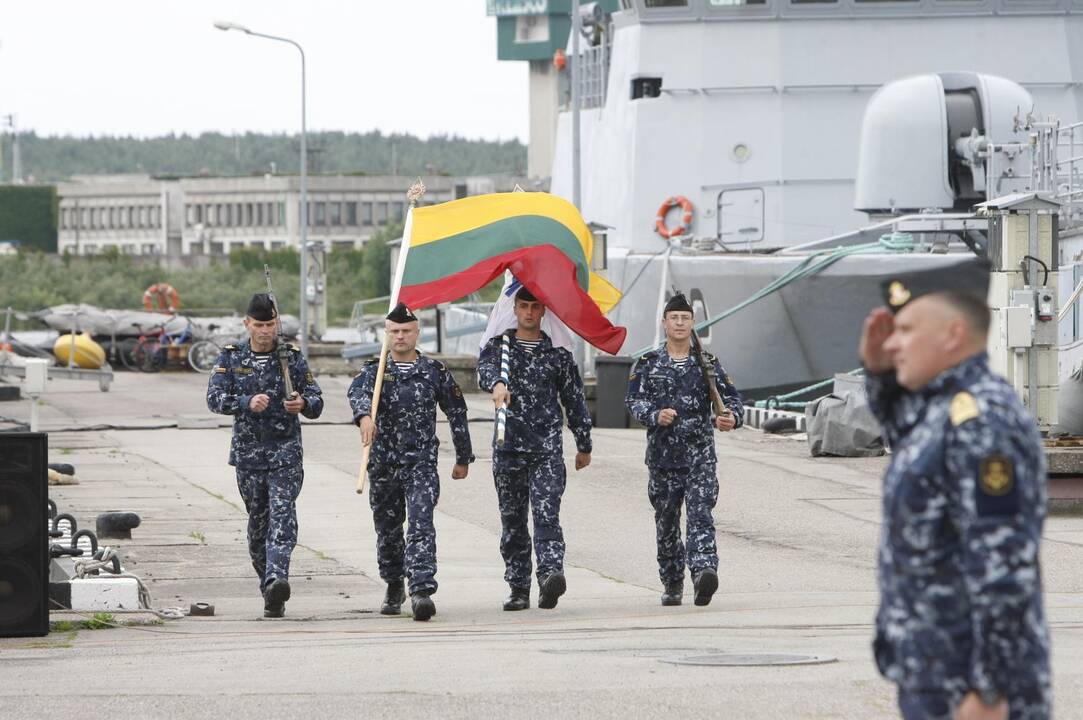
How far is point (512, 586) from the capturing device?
436 inches

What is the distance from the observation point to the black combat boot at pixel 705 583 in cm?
1081

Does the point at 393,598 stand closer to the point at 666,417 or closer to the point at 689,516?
the point at 689,516

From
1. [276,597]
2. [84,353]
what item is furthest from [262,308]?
[84,353]

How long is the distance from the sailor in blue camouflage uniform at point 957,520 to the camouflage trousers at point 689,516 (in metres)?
6.26

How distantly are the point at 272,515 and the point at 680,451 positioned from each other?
230cm

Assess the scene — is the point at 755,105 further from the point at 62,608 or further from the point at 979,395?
the point at 979,395

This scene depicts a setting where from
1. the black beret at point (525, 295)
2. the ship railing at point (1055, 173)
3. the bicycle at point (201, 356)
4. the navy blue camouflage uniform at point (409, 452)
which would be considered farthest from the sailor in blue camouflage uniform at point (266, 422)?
the bicycle at point (201, 356)

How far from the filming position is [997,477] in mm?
4336

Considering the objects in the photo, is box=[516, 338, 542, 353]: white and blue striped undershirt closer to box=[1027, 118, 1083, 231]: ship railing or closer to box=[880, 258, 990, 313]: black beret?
box=[880, 258, 990, 313]: black beret

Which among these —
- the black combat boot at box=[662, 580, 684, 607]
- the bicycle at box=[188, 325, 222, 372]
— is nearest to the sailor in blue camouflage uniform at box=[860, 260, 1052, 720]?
the black combat boot at box=[662, 580, 684, 607]

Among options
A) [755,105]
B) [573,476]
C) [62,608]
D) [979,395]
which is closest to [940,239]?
[755,105]

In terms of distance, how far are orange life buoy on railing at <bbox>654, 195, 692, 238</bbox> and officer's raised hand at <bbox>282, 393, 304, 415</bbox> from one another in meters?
23.0

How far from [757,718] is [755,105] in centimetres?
2741

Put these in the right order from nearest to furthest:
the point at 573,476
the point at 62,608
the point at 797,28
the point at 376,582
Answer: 1. the point at 62,608
2. the point at 376,582
3. the point at 573,476
4. the point at 797,28
